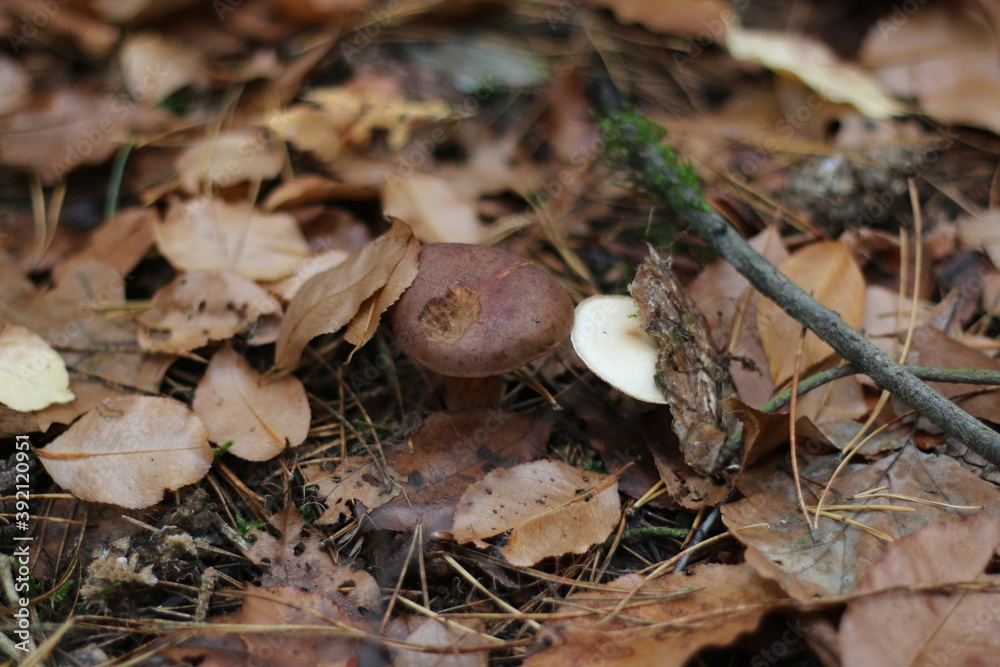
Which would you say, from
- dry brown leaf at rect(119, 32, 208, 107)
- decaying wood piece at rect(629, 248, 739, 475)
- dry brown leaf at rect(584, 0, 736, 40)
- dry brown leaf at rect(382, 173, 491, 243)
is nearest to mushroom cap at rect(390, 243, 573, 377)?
decaying wood piece at rect(629, 248, 739, 475)

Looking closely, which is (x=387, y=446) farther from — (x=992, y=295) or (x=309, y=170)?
(x=992, y=295)

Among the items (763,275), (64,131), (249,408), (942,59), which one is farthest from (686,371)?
(64,131)

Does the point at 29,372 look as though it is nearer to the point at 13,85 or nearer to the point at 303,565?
the point at 303,565

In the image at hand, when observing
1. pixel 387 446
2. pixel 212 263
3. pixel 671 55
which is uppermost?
pixel 671 55

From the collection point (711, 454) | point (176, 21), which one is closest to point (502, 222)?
point (711, 454)

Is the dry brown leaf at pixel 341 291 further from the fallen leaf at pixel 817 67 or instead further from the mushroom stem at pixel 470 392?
the fallen leaf at pixel 817 67
